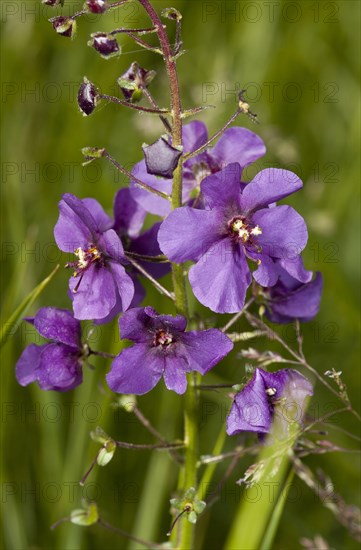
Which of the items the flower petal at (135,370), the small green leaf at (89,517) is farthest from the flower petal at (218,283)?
the small green leaf at (89,517)

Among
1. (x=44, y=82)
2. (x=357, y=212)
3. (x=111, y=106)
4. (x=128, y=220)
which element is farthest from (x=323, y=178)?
(x=128, y=220)

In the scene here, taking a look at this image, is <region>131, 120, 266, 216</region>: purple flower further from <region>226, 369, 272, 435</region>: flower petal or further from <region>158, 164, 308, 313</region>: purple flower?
<region>226, 369, 272, 435</region>: flower petal

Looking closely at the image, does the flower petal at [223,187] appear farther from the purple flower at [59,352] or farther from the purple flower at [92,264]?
the purple flower at [59,352]

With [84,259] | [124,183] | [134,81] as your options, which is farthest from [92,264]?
[124,183]

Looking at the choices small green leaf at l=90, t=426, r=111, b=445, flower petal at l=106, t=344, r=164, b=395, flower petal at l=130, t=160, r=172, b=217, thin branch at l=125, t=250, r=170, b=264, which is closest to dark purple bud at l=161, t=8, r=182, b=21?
flower petal at l=130, t=160, r=172, b=217

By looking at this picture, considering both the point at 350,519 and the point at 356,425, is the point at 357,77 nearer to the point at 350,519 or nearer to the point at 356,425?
the point at 356,425
